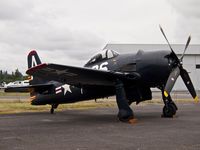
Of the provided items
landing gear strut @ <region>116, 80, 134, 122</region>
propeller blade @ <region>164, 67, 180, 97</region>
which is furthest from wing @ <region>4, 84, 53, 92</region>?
propeller blade @ <region>164, 67, 180, 97</region>

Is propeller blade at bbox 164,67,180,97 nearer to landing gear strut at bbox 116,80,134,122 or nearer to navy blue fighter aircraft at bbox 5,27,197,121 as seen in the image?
navy blue fighter aircraft at bbox 5,27,197,121

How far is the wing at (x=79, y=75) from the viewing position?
1264 centimetres

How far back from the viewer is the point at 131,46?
7162 cm

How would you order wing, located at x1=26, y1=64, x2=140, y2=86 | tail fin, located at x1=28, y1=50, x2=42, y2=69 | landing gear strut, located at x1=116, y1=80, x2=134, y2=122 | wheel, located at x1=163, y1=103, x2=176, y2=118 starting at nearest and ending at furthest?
1. wing, located at x1=26, y1=64, x2=140, y2=86
2. landing gear strut, located at x1=116, y1=80, x2=134, y2=122
3. wheel, located at x1=163, y1=103, x2=176, y2=118
4. tail fin, located at x1=28, y1=50, x2=42, y2=69

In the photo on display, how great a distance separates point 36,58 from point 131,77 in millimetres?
7139

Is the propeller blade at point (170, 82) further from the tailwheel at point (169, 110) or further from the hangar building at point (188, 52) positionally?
the hangar building at point (188, 52)

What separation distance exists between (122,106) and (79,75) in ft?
6.47

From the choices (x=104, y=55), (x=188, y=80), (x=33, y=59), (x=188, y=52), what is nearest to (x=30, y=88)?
(x=33, y=59)

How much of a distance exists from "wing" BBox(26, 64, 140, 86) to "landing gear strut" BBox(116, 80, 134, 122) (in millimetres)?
406

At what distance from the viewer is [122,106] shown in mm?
13484

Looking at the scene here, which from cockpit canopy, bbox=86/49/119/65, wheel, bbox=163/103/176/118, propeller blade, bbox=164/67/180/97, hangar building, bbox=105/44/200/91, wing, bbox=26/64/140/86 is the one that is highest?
hangar building, bbox=105/44/200/91

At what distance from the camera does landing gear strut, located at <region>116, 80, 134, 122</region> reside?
1327 centimetres

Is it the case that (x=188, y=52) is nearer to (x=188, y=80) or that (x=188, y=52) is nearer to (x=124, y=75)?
(x=188, y=80)

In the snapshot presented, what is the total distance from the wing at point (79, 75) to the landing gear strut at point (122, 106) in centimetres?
41
